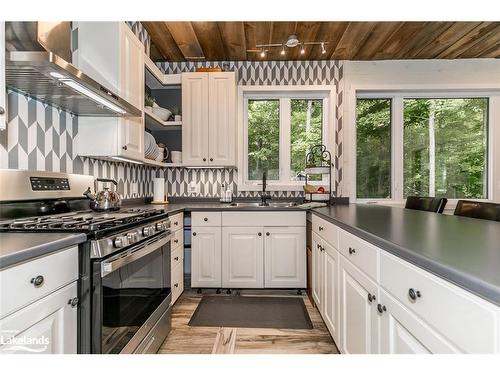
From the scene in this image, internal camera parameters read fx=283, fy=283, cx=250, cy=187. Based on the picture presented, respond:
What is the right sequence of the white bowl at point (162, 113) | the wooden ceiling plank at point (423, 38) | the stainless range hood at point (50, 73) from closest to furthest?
the stainless range hood at point (50, 73), the wooden ceiling plank at point (423, 38), the white bowl at point (162, 113)

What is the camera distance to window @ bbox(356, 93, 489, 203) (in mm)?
3482

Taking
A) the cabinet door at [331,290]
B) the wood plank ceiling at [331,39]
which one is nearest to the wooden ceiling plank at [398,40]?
the wood plank ceiling at [331,39]

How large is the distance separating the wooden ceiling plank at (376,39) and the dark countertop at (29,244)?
2929mm

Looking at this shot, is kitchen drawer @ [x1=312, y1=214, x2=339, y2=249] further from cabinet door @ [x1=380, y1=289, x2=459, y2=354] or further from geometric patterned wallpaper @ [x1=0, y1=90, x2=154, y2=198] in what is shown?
geometric patterned wallpaper @ [x1=0, y1=90, x2=154, y2=198]

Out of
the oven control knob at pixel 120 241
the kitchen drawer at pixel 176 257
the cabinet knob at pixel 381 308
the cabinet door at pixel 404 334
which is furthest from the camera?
the kitchen drawer at pixel 176 257

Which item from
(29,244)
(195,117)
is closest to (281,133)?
(195,117)

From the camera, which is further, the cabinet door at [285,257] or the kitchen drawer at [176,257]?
the cabinet door at [285,257]

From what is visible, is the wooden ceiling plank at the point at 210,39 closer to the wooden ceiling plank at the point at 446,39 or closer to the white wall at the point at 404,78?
the white wall at the point at 404,78

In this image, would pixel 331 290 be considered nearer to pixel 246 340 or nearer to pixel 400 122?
pixel 246 340

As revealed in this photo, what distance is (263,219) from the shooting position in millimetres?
2727

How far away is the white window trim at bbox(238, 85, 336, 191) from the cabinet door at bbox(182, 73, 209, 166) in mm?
461

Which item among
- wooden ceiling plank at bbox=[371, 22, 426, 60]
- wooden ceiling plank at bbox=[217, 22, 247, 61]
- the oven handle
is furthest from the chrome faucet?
wooden ceiling plank at bbox=[371, 22, 426, 60]

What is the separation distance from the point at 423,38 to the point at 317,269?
8.39 ft

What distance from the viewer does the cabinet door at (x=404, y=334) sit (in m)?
0.76
